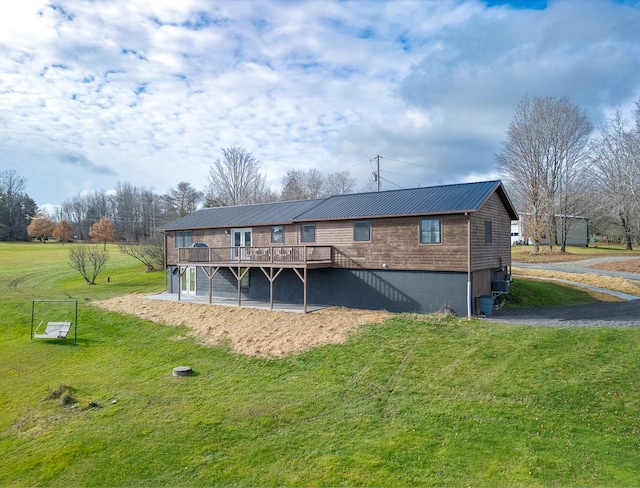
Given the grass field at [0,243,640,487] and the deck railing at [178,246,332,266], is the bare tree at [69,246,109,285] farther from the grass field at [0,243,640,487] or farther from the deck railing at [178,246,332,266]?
the grass field at [0,243,640,487]

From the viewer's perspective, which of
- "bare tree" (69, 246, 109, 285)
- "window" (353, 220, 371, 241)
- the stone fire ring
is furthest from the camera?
"bare tree" (69, 246, 109, 285)

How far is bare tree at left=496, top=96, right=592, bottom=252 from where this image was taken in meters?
36.7

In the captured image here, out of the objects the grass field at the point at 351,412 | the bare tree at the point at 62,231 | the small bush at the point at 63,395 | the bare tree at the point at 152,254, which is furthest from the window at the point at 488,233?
the bare tree at the point at 62,231

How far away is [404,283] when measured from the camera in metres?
16.5

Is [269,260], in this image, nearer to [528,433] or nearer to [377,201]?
[377,201]

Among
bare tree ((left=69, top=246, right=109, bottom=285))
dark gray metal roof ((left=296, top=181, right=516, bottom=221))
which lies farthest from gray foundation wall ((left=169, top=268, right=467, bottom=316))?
bare tree ((left=69, top=246, right=109, bottom=285))

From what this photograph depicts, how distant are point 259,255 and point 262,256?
8.7 inches

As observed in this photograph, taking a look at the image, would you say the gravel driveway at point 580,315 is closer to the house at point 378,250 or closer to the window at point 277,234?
the house at point 378,250

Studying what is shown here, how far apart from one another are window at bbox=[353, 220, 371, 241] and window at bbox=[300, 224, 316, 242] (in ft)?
7.23

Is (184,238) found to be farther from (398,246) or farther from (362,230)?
(398,246)

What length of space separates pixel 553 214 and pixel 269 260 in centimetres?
2973

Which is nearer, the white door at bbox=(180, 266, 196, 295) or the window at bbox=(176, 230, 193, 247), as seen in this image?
the white door at bbox=(180, 266, 196, 295)

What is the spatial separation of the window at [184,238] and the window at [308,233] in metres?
8.22

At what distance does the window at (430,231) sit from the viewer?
1579 cm
